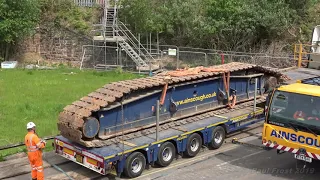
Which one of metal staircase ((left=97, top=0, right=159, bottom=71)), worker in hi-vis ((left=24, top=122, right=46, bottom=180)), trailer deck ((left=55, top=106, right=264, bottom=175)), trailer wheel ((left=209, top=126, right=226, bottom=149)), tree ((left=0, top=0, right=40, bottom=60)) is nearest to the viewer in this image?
worker in hi-vis ((left=24, top=122, right=46, bottom=180))

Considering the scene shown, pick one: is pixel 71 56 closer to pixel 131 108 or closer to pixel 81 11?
pixel 81 11

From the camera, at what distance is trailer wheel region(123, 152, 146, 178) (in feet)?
33.4

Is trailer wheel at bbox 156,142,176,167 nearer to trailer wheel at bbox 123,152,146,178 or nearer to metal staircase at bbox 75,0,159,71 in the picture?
trailer wheel at bbox 123,152,146,178

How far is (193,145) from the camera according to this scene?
11953mm

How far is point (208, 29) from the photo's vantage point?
2692 centimetres

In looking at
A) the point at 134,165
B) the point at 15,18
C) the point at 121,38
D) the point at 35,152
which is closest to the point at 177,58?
the point at 121,38

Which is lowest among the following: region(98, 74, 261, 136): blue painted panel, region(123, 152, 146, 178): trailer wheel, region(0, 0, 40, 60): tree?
region(123, 152, 146, 178): trailer wheel

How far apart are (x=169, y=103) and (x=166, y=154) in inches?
63.7

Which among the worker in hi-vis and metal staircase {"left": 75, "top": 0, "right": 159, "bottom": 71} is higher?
metal staircase {"left": 75, "top": 0, "right": 159, "bottom": 71}

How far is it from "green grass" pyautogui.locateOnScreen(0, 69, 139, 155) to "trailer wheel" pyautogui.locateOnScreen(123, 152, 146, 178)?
3.91m

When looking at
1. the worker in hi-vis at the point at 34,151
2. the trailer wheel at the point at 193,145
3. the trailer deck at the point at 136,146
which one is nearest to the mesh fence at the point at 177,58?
the trailer deck at the point at 136,146

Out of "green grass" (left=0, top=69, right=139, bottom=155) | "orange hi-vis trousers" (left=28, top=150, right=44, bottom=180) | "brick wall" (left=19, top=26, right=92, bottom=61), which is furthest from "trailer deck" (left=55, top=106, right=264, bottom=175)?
"brick wall" (left=19, top=26, right=92, bottom=61)

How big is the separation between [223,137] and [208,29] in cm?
1516

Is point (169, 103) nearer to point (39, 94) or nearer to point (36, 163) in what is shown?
Result: point (36, 163)
